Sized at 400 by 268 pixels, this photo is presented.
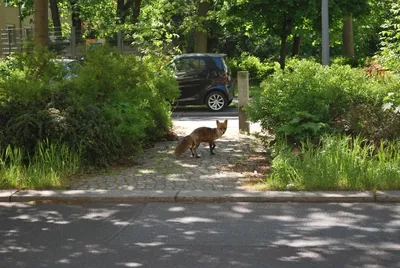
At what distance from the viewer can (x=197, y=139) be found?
1200 centimetres

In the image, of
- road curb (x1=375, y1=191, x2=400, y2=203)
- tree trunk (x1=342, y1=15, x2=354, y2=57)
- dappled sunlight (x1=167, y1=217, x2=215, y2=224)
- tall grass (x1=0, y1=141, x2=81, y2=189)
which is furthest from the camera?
tree trunk (x1=342, y1=15, x2=354, y2=57)

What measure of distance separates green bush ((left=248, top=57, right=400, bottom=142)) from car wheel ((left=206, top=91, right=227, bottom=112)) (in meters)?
11.7

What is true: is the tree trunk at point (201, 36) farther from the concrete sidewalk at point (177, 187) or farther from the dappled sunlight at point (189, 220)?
the dappled sunlight at point (189, 220)

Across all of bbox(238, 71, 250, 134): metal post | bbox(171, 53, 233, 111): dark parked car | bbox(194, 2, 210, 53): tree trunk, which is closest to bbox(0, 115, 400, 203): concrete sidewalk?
bbox(238, 71, 250, 134): metal post

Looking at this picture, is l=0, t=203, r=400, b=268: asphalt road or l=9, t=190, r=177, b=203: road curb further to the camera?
l=9, t=190, r=177, b=203: road curb

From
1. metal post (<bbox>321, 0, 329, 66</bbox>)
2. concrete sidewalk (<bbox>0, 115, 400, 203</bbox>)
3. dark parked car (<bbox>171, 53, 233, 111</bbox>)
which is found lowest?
concrete sidewalk (<bbox>0, 115, 400, 203</bbox>)

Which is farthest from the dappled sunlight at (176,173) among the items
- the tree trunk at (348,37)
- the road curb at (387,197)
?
the tree trunk at (348,37)

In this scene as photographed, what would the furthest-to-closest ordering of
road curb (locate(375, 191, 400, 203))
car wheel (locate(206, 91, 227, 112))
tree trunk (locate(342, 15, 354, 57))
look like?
1. tree trunk (locate(342, 15, 354, 57))
2. car wheel (locate(206, 91, 227, 112))
3. road curb (locate(375, 191, 400, 203))

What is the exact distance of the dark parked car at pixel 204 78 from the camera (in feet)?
78.3

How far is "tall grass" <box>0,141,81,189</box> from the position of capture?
966 centimetres

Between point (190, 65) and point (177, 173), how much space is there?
13.7m

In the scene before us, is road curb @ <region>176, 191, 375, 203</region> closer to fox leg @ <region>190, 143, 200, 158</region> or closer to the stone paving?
the stone paving

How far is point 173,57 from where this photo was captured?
2311 cm

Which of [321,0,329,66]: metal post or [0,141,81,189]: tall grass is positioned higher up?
[321,0,329,66]: metal post
